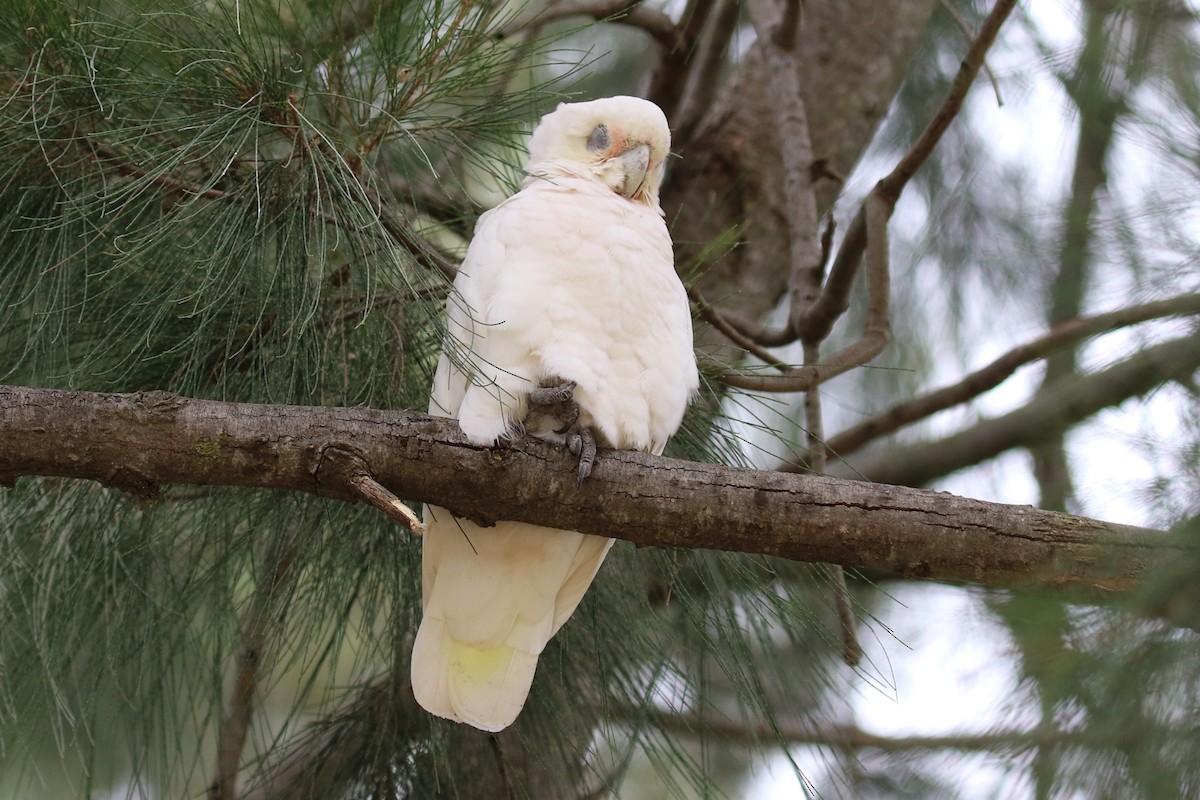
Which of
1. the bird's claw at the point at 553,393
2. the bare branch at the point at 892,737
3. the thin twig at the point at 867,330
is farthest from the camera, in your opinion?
the thin twig at the point at 867,330

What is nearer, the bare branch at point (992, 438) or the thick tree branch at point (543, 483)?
the thick tree branch at point (543, 483)

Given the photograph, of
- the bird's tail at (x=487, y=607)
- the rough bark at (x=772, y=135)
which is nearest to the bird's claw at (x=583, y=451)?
the bird's tail at (x=487, y=607)

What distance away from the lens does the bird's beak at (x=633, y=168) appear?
2.17 meters

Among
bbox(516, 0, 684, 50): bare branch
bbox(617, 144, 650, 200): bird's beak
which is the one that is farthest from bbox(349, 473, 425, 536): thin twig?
bbox(516, 0, 684, 50): bare branch

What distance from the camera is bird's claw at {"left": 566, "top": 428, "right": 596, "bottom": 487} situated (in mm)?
1592

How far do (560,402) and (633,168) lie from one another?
65 cm

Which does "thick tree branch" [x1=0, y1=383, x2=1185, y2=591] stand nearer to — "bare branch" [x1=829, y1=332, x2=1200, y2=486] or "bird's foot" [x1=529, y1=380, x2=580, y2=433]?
"bird's foot" [x1=529, y1=380, x2=580, y2=433]

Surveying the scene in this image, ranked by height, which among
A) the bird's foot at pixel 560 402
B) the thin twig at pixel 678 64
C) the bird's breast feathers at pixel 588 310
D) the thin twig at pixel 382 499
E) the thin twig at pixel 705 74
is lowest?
the thin twig at pixel 382 499

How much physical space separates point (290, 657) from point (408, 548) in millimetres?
275

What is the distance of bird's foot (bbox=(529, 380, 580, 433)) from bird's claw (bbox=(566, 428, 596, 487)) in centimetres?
6

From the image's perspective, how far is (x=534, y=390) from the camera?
175cm

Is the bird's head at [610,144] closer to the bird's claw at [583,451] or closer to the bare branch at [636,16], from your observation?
the bare branch at [636,16]

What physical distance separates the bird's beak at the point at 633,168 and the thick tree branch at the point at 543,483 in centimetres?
75

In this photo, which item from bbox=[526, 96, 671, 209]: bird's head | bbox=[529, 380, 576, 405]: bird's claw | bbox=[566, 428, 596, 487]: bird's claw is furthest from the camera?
bbox=[526, 96, 671, 209]: bird's head
